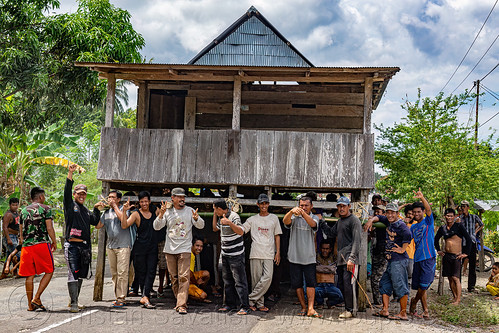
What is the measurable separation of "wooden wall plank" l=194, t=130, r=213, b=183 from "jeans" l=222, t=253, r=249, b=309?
215 centimetres

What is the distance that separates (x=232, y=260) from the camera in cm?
773

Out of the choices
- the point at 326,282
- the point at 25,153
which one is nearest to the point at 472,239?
the point at 326,282

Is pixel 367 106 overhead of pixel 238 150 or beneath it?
overhead

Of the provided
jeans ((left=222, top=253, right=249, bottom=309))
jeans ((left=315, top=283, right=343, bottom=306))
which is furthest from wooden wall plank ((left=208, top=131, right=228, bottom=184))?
jeans ((left=315, top=283, right=343, bottom=306))

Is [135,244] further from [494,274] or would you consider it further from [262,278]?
[494,274]

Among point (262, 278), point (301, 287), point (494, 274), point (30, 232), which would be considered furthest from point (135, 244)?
point (494, 274)

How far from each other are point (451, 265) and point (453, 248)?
337mm

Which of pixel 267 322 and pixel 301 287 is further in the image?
pixel 301 287

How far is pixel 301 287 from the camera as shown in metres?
7.71

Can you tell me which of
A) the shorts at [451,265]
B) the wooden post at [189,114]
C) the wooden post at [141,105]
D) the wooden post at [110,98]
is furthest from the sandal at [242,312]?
the wooden post at [141,105]

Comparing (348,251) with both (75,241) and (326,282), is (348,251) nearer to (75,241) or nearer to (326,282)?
(326,282)

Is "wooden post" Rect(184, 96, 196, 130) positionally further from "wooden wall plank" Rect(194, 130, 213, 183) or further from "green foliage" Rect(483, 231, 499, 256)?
"green foliage" Rect(483, 231, 499, 256)

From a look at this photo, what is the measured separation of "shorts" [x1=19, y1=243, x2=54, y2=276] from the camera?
23.9ft

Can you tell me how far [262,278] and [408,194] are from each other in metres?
7.73
